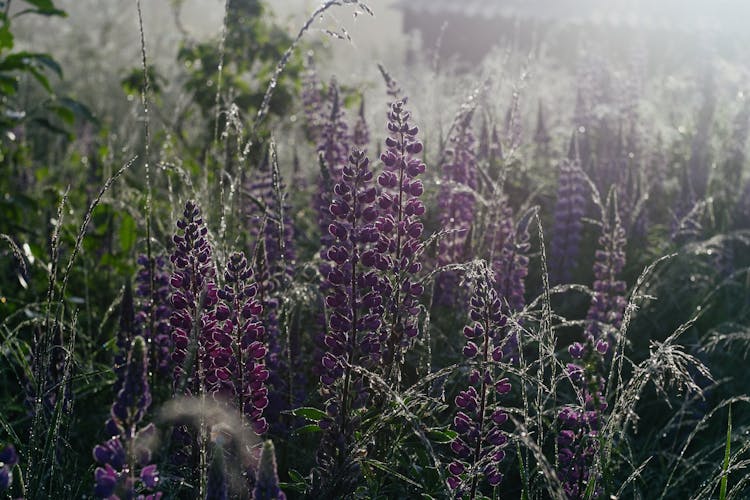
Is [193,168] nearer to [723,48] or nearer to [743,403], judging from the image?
[743,403]

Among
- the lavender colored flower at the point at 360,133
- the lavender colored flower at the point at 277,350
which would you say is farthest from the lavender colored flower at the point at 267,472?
the lavender colored flower at the point at 360,133

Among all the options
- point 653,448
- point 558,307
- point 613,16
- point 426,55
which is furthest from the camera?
point 613,16

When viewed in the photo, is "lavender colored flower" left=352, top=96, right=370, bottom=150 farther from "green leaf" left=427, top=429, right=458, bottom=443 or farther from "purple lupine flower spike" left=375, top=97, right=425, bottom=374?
"green leaf" left=427, top=429, right=458, bottom=443

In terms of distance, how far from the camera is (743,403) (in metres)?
3.55

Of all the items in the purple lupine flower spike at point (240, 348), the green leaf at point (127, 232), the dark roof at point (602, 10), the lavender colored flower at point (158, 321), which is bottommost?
the green leaf at point (127, 232)

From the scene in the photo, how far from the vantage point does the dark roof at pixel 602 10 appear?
1549cm

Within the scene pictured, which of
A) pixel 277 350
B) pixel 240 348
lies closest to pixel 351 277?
pixel 240 348

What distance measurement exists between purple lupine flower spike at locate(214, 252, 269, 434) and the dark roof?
45.3ft

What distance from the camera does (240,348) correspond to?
1984mm

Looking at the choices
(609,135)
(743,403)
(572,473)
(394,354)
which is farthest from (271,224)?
(609,135)

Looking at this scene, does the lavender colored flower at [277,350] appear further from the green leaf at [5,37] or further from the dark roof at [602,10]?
Result: the dark roof at [602,10]

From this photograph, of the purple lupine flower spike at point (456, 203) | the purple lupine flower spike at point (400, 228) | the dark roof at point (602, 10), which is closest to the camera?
the purple lupine flower spike at point (400, 228)

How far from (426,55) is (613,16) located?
15.6 ft

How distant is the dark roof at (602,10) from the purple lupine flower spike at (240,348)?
45.3 feet
